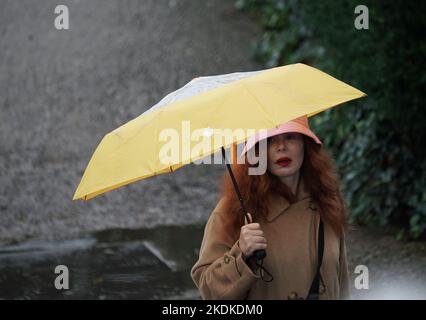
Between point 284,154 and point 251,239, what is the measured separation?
0.45 m

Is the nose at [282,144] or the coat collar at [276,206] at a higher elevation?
the nose at [282,144]

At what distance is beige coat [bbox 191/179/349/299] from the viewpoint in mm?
3273

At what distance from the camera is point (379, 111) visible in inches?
281

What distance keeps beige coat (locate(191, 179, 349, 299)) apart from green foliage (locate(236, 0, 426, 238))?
3.34m

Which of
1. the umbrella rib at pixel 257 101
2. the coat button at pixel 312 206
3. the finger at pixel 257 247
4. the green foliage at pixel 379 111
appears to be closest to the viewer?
the umbrella rib at pixel 257 101

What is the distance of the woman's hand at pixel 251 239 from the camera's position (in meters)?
3.17

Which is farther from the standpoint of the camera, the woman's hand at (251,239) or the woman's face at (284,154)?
the woman's face at (284,154)

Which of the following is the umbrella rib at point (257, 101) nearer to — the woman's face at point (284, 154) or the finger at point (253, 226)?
the woman's face at point (284, 154)

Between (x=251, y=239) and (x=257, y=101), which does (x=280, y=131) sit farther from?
(x=251, y=239)

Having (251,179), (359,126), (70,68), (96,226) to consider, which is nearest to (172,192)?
(96,226)

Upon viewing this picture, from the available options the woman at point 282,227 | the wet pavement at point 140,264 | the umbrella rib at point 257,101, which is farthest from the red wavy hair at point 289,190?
the wet pavement at point 140,264

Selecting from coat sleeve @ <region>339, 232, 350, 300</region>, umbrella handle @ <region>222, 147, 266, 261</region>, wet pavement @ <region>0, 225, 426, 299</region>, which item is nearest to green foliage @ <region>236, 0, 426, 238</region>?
wet pavement @ <region>0, 225, 426, 299</region>

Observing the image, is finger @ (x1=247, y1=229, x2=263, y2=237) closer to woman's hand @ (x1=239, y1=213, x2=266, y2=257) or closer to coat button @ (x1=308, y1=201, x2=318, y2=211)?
woman's hand @ (x1=239, y1=213, x2=266, y2=257)

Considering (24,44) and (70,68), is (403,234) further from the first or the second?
(24,44)
